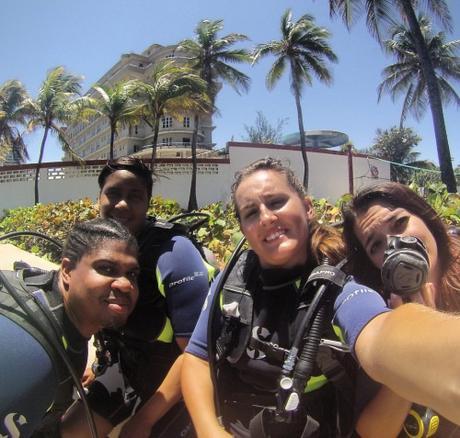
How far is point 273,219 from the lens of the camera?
5.07 ft

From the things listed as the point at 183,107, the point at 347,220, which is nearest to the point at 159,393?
the point at 347,220

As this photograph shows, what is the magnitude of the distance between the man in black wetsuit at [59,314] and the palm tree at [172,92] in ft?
59.1

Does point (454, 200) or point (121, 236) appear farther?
point (454, 200)

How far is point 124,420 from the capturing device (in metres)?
→ 1.98

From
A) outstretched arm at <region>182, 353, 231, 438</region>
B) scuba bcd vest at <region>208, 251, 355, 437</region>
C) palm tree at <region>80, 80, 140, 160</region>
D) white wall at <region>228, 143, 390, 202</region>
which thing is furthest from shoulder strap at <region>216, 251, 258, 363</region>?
white wall at <region>228, 143, 390, 202</region>

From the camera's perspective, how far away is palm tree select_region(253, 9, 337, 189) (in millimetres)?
24078

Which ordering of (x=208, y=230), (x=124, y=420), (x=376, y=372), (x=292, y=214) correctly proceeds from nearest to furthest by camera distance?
1. (x=376, y=372)
2. (x=292, y=214)
3. (x=124, y=420)
4. (x=208, y=230)

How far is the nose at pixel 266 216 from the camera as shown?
1.54 meters

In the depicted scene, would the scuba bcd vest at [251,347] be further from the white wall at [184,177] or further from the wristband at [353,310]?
the white wall at [184,177]

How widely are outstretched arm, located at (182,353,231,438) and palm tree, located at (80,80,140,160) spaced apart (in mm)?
19030

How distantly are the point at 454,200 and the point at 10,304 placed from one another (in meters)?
4.25

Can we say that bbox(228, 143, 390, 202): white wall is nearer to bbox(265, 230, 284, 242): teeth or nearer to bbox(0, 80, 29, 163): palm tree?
bbox(0, 80, 29, 163): palm tree

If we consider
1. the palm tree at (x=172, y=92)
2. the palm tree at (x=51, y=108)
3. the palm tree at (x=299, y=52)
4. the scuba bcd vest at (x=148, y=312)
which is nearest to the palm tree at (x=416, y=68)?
the palm tree at (x=299, y=52)

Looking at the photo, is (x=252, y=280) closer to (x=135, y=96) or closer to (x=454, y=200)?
(x=454, y=200)
